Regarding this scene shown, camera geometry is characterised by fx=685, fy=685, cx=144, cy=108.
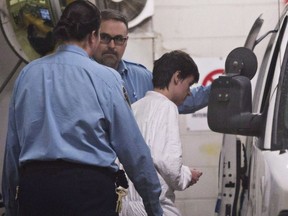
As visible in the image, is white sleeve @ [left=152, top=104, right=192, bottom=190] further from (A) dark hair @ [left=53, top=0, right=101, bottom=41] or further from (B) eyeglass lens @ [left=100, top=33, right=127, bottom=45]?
(B) eyeglass lens @ [left=100, top=33, right=127, bottom=45]

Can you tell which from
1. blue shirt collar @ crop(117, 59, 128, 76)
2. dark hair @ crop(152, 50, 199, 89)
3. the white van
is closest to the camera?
the white van

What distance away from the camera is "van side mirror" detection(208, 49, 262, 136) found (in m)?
2.78

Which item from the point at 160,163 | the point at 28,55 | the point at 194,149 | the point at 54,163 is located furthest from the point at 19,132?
the point at 194,149

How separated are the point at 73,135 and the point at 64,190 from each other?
22cm

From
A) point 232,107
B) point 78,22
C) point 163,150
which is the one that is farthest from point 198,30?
point 232,107

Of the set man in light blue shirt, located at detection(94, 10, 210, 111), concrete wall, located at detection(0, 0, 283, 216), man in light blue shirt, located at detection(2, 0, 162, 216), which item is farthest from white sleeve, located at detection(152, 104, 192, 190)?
concrete wall, located at detection(0, 0, 283, 216)

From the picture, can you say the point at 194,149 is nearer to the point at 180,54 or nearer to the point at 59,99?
the point at 180,54

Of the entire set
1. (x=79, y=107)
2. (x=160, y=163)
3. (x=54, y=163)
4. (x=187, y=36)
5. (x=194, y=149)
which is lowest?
(x=194, y=149)

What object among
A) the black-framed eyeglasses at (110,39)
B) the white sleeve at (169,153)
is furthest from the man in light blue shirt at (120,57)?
the white sleeve at (169,153)

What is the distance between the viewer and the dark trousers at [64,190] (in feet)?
9.05

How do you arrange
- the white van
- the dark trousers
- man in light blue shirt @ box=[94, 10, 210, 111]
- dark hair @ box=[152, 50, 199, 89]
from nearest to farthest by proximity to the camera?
the white van
the dark trousers
dark hair @ box=[152, 50, 199, 89]
man in light blue shirt @ box=[94, 10, 210, 111]

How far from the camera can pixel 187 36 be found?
18.6 feet

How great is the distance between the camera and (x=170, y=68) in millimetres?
3574

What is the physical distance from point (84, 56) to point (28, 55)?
2.30 m
